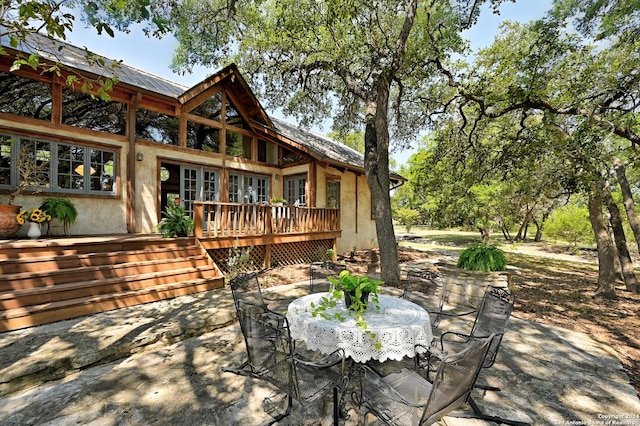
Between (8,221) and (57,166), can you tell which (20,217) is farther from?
(57,166)

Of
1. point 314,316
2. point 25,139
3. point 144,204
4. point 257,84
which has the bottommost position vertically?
point 314,316

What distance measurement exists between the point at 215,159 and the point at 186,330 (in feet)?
21.0

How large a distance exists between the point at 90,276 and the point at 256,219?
383 cm

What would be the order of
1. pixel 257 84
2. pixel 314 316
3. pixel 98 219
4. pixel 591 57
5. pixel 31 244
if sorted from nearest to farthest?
1. pixel 314 316
2. pixel 31 244
3. pixel 591 57
4. pixel 98 219
5. pixel 257 84

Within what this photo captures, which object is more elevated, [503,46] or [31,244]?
[503,46]

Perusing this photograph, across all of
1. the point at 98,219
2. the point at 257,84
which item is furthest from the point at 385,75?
the point at 98,219

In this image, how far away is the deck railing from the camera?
275 inches

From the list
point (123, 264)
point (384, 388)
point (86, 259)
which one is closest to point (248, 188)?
point (123, 264)

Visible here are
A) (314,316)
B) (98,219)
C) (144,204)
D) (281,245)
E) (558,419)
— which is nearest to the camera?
(558,419)

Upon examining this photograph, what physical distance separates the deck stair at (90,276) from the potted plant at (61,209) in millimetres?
1264

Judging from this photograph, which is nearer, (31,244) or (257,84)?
(31,244)

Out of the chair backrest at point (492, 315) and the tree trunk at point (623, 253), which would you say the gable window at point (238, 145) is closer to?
the chair backrest at point (492, 315)

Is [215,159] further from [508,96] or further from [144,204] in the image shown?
[508,96]

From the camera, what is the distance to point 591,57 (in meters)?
6.20
